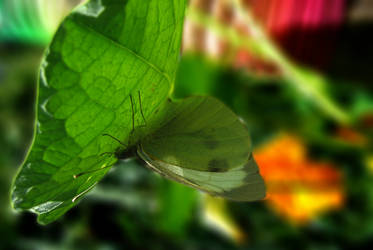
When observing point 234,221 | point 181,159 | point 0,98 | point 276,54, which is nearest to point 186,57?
point 276,54

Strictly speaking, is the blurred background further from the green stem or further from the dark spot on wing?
the dark spot on wing

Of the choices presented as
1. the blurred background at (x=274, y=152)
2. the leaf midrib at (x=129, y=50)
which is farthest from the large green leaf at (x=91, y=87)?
the blurred background at (x=274, y=152)

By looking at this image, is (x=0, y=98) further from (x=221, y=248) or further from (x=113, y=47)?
(x=113, y=47)

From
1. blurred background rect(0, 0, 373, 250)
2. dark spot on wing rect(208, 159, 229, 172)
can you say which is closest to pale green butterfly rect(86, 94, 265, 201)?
dark spot on wing rect(208, 159, 229, 172)

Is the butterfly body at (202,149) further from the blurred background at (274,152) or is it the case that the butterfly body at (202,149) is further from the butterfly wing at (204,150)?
the blurred background at (274,152)

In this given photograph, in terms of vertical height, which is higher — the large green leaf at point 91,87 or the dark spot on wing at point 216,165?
the large green leaf at point 91,87

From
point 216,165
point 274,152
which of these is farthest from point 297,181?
point 216,165

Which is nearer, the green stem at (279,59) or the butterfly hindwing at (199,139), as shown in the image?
the butterfly hindwing at (199,139)
